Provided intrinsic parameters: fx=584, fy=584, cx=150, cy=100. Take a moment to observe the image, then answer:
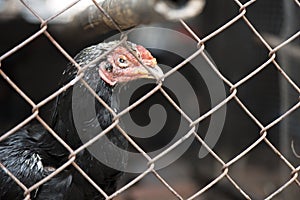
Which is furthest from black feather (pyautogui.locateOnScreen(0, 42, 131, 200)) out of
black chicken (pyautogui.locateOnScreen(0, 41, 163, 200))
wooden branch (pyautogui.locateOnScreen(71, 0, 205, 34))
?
wooden branch (pyautogui.locateOnScreen(71, 0, 205, 34))

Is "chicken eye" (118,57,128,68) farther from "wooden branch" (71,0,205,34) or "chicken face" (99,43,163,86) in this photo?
"wooden branch" (71,0,205,34)

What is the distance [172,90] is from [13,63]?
1.30m

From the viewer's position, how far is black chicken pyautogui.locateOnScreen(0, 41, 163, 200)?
1840 mm

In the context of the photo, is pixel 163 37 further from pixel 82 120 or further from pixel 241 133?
pixel 82 120

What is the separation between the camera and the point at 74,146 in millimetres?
1899

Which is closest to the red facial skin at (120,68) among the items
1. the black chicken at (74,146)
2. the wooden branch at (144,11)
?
the black chicken at (74,146)

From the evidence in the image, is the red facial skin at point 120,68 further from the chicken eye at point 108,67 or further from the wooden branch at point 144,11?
the wooden branch at point 144,11

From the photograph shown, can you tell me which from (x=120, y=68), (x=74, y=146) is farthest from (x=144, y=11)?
(x=74, y=146)

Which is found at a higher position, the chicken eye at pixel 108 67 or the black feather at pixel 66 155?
the chicken eye at pixel 108 67

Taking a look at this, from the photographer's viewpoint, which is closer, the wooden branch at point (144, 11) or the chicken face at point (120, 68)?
the wooden branch at point (144, 11)

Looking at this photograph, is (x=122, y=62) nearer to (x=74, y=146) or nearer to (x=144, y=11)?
(x=74, y=146)

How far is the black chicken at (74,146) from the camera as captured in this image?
6.04ft

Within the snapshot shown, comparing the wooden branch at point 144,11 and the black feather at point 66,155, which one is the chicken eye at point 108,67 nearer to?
the black feather at point 66,155

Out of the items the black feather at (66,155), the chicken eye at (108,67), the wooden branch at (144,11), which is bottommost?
the black feather at (66,155)
